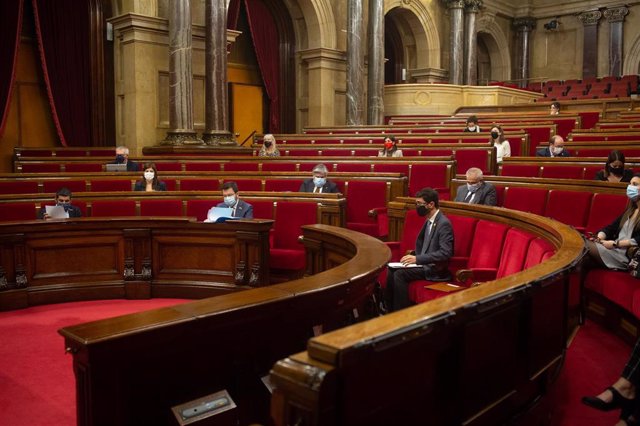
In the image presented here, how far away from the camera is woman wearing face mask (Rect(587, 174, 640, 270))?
3.60 meters

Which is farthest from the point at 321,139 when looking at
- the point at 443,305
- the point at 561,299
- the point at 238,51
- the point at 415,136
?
the point at 443,305

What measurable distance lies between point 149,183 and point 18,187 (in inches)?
51.4

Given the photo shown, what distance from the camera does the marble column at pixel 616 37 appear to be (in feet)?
62.2

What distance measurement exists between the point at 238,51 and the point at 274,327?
12.1 m

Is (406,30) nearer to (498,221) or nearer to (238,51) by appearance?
(238,51)

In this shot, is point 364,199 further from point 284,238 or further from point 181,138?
point 181,138

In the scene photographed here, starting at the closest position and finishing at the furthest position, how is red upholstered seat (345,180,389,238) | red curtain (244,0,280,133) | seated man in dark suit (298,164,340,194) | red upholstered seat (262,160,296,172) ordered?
seated man in dark suit (298,164,340,194) → red upholstered seat (345,180,389,238) → red upholstered seat (262,160,296,172) → red curtain (244,0,280,133)

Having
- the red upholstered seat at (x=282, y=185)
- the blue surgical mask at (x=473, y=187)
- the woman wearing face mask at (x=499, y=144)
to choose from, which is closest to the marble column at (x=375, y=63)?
the woman wearing face mask at (x=499, y=144)

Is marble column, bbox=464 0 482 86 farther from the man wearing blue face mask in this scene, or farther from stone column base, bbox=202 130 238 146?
the man wearing blue face mask

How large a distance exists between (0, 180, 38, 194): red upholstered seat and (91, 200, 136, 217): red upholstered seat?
123 centimetres

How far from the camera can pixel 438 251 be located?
4016 mm

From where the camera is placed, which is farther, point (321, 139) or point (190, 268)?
point (321, 139)

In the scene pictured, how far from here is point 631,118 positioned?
1023 cm

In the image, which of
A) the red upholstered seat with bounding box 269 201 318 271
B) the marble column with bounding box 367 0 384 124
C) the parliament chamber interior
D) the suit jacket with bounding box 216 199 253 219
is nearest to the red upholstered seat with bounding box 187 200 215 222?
the parliament chamber interior
